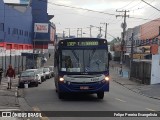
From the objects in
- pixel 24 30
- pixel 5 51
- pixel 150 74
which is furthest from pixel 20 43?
pixel 150 74

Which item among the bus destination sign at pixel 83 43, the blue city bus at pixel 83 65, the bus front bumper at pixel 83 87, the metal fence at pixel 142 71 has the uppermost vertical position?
the bus destination sign at pixel 83 43

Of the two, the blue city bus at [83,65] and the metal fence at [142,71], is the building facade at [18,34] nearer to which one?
the metal fence at [142,71]

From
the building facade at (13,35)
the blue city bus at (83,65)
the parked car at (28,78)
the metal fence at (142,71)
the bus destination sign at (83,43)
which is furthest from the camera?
the building facade at (13,35)

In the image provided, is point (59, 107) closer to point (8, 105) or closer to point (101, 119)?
point (8, 105)

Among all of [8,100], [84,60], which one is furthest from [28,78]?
[84,60]

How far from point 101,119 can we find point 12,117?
3161 mm

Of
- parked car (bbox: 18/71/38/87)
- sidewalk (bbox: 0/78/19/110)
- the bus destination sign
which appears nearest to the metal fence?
parked car (bbox: 18/71/38/87)

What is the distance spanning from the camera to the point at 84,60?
77.8 feet

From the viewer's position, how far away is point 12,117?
53.3 ft

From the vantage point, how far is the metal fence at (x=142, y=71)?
51.2 m

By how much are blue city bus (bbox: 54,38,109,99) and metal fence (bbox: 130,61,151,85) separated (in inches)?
1080

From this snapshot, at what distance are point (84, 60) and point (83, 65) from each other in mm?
285

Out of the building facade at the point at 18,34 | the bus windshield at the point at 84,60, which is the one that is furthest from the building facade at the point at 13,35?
the bus windshield at the point at 84,60

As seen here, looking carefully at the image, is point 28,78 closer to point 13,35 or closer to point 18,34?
point 13,35
